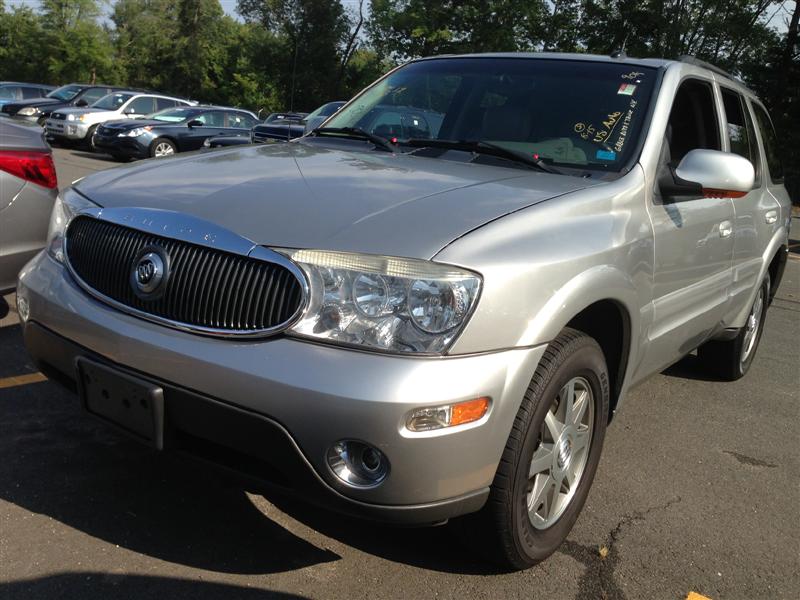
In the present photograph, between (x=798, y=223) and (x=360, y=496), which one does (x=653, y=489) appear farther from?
(x=798, y=223)

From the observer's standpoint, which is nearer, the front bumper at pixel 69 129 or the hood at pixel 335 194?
the hood at pixel 335 194

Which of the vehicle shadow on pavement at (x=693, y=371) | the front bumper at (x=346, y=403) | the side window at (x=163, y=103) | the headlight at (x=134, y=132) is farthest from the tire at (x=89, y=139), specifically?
the front bumper at (x=346, y=403)

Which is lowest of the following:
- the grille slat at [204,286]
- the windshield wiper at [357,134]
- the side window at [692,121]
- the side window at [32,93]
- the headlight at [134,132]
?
the side window at [32,93]

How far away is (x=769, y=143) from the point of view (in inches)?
214

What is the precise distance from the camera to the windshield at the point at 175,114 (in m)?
18.8

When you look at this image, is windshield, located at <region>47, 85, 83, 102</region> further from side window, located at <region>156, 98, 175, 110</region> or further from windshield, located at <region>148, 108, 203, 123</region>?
windshield, located at <region>148, 108, 203, 123</region>

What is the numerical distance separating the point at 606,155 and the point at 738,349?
246cm

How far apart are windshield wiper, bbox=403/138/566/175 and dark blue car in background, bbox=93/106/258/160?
1421 centimetres

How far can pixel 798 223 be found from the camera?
67.4 feet

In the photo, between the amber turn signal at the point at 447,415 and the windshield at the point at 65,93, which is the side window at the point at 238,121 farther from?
the amber turn signal at the point at 447,415

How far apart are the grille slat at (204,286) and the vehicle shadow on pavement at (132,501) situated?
52 cm

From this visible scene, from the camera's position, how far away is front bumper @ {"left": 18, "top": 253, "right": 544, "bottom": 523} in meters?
2.10

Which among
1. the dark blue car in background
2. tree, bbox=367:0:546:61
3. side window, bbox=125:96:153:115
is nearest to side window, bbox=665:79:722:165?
the dark blue car in background

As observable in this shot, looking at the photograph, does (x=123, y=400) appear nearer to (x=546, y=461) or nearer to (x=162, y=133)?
(x=546, y=461)
